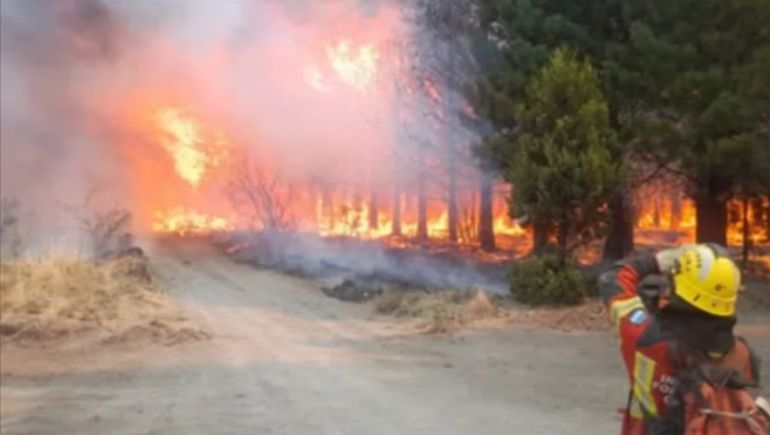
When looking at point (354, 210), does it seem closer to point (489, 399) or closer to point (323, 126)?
point (323, 126)

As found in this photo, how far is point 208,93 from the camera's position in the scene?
83.6 ft

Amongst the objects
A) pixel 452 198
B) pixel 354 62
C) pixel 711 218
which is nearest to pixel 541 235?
pixel 711 218

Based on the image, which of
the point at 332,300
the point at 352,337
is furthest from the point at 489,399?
the point at 332,300

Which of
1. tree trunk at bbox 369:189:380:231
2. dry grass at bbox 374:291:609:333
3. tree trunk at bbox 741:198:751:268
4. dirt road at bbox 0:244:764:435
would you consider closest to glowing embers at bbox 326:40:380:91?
dry grass at bbox 374:291:609:333

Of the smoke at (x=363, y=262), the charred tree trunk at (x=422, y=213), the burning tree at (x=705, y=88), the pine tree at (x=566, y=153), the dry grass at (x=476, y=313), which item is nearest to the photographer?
the dry grass at (x=476, y=313)

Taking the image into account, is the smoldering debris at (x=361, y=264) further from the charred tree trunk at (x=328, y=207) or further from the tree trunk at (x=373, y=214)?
the tree trunk at (x=373, y=214)

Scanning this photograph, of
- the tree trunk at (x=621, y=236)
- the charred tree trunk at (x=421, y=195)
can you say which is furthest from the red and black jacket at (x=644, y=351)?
the charred tree trunk at (x=421, y=195)

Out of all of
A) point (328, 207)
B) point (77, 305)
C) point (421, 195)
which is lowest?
point (77, 305)

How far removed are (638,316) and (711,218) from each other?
60.4ft

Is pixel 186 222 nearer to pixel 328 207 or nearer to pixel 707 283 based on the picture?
pixel 328 207

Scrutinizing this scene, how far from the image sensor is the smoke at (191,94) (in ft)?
75.4

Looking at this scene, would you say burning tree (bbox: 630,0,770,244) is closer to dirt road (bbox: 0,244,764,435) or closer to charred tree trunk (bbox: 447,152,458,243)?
dirt road (bbox: 0,244,764,435)

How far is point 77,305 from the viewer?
15.5 meters

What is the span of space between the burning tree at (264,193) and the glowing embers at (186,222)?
632 centimetres
